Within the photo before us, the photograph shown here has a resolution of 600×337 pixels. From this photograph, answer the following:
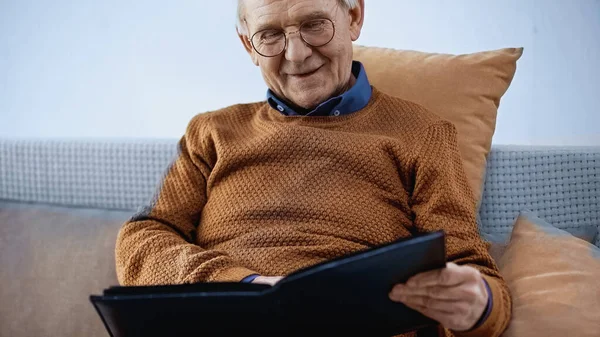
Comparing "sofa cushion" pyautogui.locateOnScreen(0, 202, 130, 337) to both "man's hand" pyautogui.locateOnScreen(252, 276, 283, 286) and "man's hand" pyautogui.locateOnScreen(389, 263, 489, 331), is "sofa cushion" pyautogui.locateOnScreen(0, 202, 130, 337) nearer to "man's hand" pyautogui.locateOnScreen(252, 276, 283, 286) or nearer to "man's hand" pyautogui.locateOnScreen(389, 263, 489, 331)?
"man's hand" pyautogui.locateOnScreen(252, 276, 283, 286)

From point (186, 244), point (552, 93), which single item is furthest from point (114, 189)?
point (552, 93)

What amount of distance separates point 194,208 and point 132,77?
884mm

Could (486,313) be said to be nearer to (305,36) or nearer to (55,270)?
(305,36)

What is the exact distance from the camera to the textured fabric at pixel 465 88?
62.1 inches

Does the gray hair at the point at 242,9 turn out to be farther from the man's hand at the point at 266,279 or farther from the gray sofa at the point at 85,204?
the man's hand at the point at 266,279

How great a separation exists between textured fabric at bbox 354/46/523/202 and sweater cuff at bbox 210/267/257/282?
0.57 meters

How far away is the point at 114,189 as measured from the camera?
182 centimetres

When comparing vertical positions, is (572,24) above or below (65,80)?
above

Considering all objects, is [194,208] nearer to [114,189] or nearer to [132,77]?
[114,189]

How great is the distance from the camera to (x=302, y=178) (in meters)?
1.39

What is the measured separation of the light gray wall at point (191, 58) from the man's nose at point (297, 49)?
654 mm

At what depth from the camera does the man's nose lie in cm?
139

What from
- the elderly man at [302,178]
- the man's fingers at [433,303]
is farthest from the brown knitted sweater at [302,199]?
the man's fingers at [433,303]

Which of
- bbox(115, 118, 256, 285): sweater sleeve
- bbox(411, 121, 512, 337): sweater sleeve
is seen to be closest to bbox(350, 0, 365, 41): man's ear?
bbox(411, 121, 512, 337): sweater sleeve
